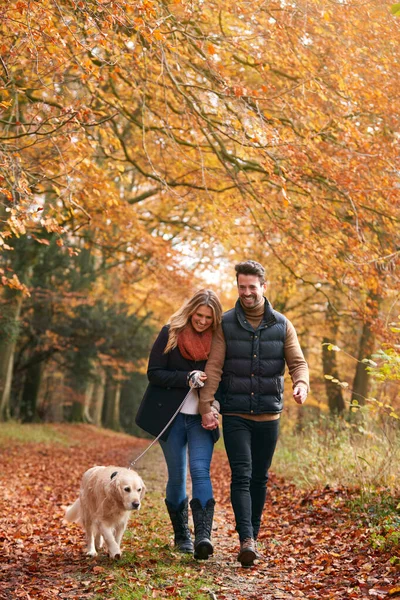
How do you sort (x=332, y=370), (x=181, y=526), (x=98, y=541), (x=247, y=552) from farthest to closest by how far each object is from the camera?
(x=332, y=370), (x=98, y=541), (x=181, y=526), (x=247, y=552)

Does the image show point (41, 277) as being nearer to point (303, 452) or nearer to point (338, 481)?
point (303, 452)

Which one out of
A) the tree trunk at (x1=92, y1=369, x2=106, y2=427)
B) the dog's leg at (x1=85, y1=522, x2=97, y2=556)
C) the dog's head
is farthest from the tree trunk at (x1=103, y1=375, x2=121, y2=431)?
the dog's head

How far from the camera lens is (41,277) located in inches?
860

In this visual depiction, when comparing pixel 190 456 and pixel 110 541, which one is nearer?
pixel 110 541

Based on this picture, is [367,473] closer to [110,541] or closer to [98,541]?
[98,541]

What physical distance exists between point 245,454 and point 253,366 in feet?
2.31

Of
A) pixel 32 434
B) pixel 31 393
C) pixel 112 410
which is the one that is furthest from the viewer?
pixel 112 410

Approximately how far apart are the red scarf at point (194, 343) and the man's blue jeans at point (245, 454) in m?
0.59

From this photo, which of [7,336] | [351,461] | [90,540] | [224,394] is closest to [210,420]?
[224,394]

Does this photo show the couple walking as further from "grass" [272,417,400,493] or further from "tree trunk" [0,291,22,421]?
"tree trunk" [0,291,22,421]

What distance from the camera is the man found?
5383 millimetres

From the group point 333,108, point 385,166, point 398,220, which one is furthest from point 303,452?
point 333,108

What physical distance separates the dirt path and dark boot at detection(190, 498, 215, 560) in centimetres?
15

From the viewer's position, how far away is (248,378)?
17.7 feet
